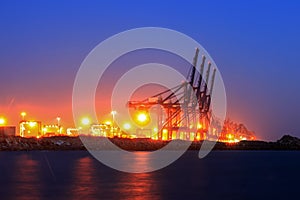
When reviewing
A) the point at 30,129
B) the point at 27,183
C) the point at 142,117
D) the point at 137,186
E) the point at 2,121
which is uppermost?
the point at 142,117

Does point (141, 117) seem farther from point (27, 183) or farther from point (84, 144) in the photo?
point (27, 183)

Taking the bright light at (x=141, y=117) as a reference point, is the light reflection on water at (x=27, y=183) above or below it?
below

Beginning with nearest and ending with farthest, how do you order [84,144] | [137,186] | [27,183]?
Result: 1. [137,186]
2. [27,183]
3. [84,144]

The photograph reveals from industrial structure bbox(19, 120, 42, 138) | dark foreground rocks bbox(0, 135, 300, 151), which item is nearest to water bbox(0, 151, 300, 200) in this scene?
dark foreground rocks bbox(0, 135, 300, 151)

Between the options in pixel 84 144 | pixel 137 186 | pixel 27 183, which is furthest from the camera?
pixel 84 144

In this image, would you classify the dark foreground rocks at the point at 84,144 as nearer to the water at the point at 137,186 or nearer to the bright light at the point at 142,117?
the bright light at the point at 142,117

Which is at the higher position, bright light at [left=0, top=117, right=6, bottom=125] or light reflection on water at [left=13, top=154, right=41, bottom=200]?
bright light at [left=0, top=117, right=6, bottom=125]

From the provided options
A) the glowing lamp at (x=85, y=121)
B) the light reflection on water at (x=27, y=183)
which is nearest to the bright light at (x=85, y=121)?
the glowing lamp at (x=85, y=121)

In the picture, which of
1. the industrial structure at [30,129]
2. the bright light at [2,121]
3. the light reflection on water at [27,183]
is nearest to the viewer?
the light reflection on water at [27,183]

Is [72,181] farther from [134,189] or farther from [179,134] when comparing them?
[179,134]

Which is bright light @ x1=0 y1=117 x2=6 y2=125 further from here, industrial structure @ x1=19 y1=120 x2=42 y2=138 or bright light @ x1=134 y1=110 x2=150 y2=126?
bright light @ x1=134 y1=110 x2=150 y2=126

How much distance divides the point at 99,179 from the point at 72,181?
8.04 ft

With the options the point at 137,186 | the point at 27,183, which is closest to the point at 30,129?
the point at 27,183

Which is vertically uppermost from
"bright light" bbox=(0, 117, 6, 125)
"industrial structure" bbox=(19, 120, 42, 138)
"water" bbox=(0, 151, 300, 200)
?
"bright light" bbox=(0, 117, 6, 125)
